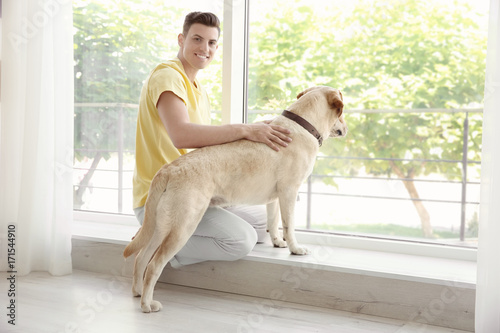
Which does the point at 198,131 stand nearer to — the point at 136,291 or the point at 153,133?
the point at 153,133

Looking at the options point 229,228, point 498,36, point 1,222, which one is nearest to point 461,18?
point 498,36

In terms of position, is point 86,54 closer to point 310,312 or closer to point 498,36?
point 310,312

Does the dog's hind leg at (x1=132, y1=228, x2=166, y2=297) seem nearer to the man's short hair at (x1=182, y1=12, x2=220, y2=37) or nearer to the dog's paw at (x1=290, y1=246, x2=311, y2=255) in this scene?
the dog's paw at (x1=290, y1=246, x2=311, y2=255)

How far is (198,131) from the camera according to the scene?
1840 millimetres

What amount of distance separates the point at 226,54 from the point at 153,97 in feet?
2.70

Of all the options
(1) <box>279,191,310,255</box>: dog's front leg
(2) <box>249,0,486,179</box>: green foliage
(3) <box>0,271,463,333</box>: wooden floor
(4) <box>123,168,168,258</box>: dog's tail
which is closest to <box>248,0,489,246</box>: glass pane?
(2) <box>249,0,486,179</box>: green foliage

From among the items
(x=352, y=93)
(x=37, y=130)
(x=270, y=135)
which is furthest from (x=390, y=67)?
(x=37, y=130)

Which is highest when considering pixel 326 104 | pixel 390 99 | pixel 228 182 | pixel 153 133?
pixel 390 99

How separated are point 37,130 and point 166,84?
0.95 meters

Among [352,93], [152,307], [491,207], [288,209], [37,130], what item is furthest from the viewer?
[352,93]

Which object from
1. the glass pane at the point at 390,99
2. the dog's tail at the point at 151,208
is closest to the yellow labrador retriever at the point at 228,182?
the dog's tail at the point at 151,208

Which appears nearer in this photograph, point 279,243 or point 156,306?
point 156,306

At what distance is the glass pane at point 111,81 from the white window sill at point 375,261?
88cm

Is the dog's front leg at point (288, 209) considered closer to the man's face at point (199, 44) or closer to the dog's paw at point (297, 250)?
the dog's paw at point (297, 250)
